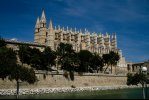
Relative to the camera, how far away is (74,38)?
119562 mm

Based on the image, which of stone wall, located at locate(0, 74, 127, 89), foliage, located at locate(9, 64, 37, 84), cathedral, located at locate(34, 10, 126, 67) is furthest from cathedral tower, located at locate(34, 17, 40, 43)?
foliage, located at locate(9, 64, 37, 84)

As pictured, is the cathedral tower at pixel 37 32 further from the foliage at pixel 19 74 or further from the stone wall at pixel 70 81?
the foliage at pixel 19 74

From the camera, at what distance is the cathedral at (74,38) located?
357 ft

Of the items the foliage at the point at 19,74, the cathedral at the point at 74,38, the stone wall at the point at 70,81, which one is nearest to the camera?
the foliage at the point at 19,74

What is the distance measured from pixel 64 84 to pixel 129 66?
259ft

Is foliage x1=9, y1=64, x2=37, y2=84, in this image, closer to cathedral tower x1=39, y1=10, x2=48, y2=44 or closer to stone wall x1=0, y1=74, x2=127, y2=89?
stone wall x1=0, y1=74, x2=127, y2=89

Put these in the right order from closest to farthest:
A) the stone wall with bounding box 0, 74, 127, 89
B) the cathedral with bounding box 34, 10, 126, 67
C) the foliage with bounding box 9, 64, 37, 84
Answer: the foliage with bounding box 9, 64, 37, 84
the stone wall with bounding box 0, 74, 127, 89
the cathedral with bounding box 34, 10, 126, 67

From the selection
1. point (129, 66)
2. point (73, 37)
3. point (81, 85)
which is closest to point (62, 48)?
point (81, 85)

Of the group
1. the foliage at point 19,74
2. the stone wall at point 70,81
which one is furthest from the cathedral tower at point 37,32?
the foliage at point 19,74

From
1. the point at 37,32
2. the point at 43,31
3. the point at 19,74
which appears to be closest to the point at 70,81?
the point at 19,74

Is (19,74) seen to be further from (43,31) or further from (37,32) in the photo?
(37,32)

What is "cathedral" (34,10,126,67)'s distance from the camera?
109 m

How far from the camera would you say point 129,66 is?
14450 cm

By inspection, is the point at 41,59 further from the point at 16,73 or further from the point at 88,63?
the point at 16,73
